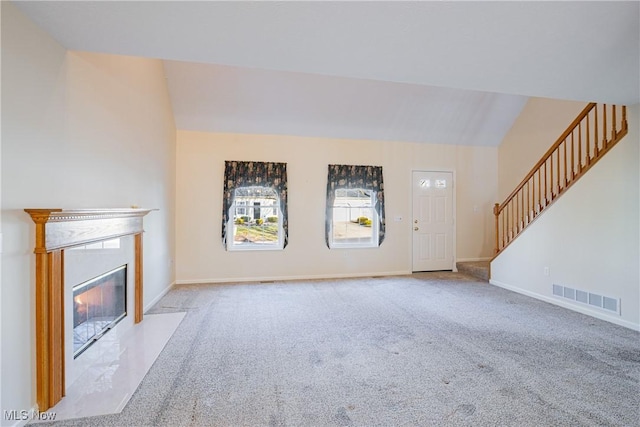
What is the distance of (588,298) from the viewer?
367cm

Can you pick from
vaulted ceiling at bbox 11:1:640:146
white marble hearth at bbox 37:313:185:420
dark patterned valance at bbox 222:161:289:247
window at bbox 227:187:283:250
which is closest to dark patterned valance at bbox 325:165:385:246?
dark patterned valance at bbox 222:161:289:247

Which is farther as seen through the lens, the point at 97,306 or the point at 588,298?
the point at 588,298

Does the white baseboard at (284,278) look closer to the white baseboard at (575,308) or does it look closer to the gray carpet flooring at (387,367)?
the gray carpet flooring at (387,367)

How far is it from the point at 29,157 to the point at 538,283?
18.3ft

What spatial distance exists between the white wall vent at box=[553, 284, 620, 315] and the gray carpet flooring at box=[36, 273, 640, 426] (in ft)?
0.73

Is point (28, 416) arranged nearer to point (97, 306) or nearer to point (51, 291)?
point (51, 291)

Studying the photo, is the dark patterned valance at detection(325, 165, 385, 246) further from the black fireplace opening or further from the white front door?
the black fireplace opening

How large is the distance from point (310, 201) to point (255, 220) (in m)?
1.02

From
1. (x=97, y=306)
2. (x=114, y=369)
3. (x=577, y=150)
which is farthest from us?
(x=577, y=150)

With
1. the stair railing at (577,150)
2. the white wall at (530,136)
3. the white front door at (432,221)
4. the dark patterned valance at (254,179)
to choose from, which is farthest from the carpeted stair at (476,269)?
the dark patterned valance at (254,179)

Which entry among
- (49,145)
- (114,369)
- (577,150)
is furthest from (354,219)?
(49,145)

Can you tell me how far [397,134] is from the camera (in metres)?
5.62

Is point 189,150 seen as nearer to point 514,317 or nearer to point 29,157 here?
point 29,157

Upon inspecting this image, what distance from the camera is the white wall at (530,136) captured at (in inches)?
199
